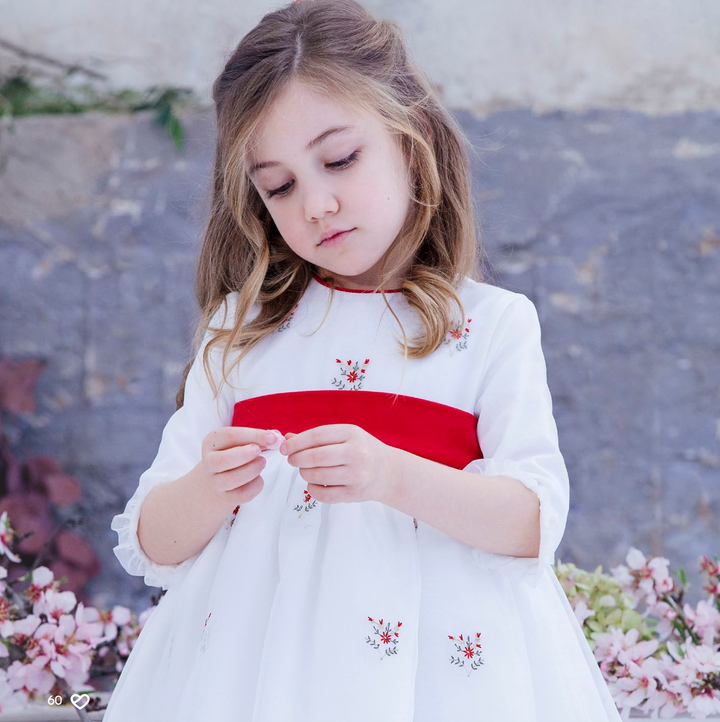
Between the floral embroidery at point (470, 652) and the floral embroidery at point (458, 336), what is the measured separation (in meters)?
0.39

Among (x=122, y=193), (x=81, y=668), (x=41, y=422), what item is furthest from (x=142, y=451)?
(x=81, y=668)

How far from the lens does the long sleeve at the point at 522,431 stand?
106cm

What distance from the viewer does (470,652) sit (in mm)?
1011

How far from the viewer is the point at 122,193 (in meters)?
2.64

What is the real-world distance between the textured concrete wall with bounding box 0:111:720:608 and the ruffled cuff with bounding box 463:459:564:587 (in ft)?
4.96

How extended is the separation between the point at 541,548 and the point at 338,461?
11.4 inches

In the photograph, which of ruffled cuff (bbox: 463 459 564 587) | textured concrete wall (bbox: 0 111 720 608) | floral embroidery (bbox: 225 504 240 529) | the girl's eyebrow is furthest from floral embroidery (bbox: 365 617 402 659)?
textured concrete wall (bbox: 0 111 720 608)

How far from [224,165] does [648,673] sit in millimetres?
1132

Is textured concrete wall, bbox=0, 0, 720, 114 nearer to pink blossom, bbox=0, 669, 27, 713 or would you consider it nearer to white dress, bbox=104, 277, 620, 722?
white dress, bbox=104, 277, 620, 722

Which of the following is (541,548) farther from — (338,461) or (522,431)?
(338,461)

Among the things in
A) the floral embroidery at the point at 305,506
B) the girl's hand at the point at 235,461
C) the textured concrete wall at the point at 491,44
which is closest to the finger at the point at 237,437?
the girl's hand at the point at 235,461

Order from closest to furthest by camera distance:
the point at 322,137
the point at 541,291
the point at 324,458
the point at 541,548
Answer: the point at 324,458 < the point at 541,548 < the point at 322,137 < the point at 541,291

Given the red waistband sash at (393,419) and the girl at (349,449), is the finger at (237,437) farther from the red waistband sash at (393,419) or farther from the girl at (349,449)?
the red waistband sash at (393,419)

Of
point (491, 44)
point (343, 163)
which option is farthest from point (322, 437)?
point (491, 44)
